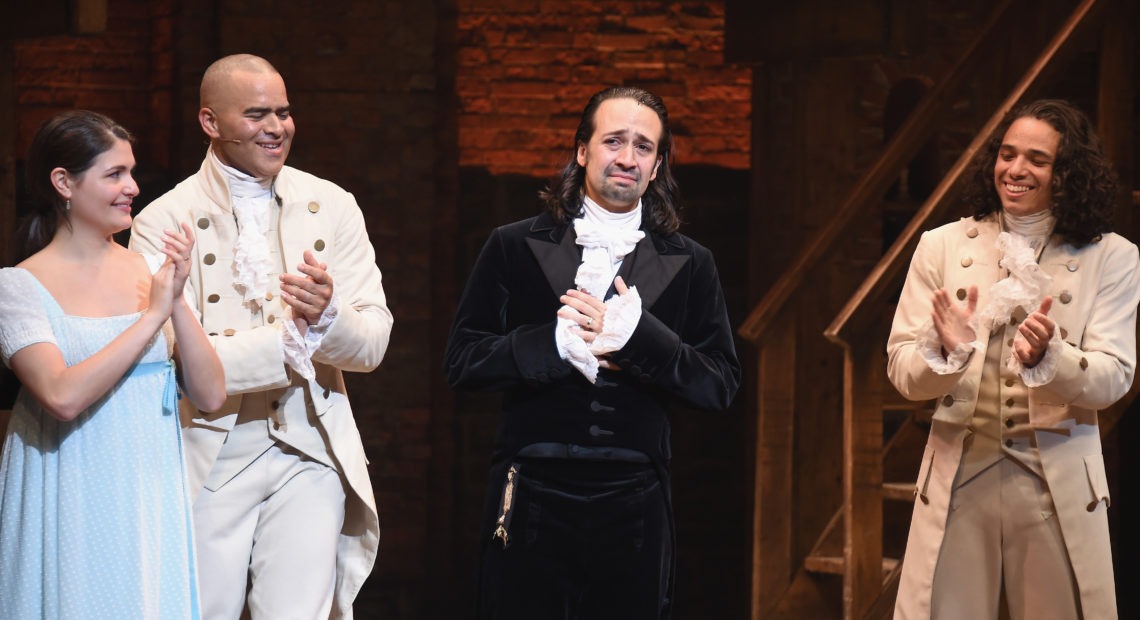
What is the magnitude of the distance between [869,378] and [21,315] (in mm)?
2715

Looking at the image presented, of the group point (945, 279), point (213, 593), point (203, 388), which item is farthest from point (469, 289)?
point (945, 279)

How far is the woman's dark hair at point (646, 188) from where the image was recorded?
346 cm

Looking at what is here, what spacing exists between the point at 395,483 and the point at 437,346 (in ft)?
2.11

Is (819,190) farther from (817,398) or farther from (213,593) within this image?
(213,593)

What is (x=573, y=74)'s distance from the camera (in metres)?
7.03

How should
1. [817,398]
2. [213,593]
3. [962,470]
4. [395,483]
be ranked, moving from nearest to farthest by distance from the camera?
[213,593] < [962,470] < [817,398] < [395,483]

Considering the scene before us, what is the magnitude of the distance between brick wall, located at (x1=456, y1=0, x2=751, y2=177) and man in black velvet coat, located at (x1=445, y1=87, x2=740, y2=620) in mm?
3543

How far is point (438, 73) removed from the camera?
6.85 m

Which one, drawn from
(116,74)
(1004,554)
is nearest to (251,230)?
(1004,554)

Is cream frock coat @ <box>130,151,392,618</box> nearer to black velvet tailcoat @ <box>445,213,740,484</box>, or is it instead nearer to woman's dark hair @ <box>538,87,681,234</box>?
black velvet tailcoat @ <box>445,213,740,484</box>

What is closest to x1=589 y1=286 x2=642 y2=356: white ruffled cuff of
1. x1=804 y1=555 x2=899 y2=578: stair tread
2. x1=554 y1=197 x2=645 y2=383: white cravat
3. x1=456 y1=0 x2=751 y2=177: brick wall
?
x1=554 y1=197 x2=645 y2=383: white cravat

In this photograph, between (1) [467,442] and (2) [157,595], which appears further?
(1) [467,442]

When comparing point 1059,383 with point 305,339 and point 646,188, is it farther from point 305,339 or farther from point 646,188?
point 305,339

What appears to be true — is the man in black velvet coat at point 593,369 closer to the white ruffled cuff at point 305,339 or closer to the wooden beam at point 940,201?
the white ruffled cuff at point 305,339
